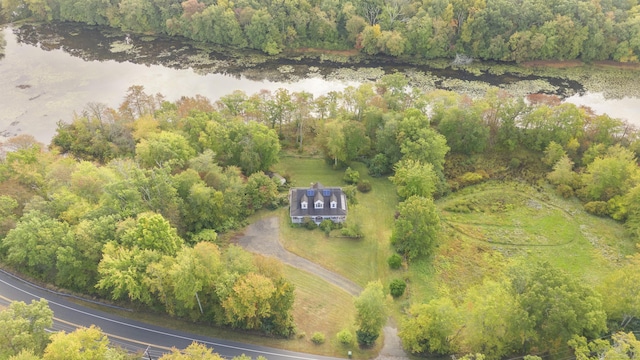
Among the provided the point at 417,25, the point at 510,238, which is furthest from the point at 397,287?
the point at 417,25

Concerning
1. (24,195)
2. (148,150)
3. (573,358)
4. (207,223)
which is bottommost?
(573,358)

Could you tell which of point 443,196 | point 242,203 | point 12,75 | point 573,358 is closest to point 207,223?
point 242,203

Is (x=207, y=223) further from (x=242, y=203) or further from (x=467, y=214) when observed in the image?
(x=467, y=214)

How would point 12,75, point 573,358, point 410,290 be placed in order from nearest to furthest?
point 573,358, point 410,290, point 12,75

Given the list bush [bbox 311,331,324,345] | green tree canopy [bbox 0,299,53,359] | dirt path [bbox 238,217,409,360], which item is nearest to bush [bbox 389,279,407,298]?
dirt path [bbox 238,217,409,360]

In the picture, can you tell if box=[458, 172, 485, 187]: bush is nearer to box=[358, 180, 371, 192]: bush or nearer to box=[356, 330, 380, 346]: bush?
box=[358, 180, 371, 192]: bush

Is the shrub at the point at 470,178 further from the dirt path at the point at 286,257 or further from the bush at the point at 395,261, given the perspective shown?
the dirt path at the point at 286,257

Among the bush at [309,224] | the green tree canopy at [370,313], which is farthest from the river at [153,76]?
the green tree canopy at [370,313]
